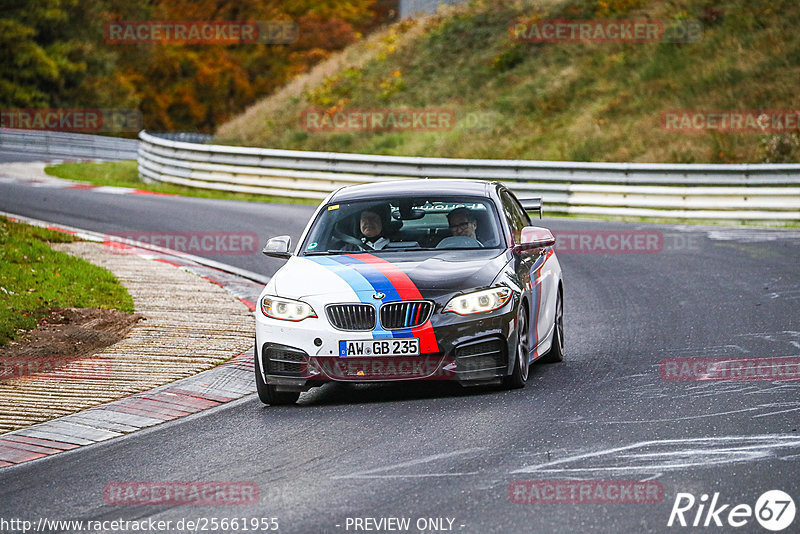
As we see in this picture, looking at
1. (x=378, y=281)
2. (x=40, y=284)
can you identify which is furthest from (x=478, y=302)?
(x=40, y=284)

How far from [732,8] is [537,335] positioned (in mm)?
28559

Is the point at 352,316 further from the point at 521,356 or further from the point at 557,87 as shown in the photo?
the point at 557,87

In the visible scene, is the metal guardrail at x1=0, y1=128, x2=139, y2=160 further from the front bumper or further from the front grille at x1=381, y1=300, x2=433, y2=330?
the front grille at x1=381, y1=300, x2=433, y2=330

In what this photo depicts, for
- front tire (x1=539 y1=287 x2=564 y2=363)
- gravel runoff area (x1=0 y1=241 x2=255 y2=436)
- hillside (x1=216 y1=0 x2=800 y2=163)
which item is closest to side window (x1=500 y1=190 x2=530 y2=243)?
front tire (x1=539 y1=287 x2=564 y2=363)

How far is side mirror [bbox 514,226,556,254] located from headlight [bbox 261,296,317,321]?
194 centimetres

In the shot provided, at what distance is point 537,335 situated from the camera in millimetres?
9414

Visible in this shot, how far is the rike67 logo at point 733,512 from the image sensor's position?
5.55 metres

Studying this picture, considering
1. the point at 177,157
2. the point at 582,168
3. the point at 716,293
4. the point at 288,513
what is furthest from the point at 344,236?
the point at 177,157

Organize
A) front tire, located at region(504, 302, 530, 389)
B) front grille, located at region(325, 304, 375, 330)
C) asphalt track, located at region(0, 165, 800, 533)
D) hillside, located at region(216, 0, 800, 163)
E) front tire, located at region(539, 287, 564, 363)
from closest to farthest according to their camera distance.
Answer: asphalt track, located at region(0, 165, 800, 533), front grille, located at region(325, 304, 375, 330), front tire, located at region(504, 302, 530, 389), front tire, located at region(539, 287, 564, 363), hillside, located at region(216, 0, 800, 163)

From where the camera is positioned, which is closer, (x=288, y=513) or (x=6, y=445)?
(x=288, y=513)

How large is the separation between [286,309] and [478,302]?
1398mm

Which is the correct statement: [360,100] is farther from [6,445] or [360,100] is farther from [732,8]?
[6,445]

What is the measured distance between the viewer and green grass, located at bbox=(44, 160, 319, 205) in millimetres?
27966

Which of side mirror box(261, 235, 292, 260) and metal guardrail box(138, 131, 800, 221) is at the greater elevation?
side mirror box(261, 235, 292, 260)
